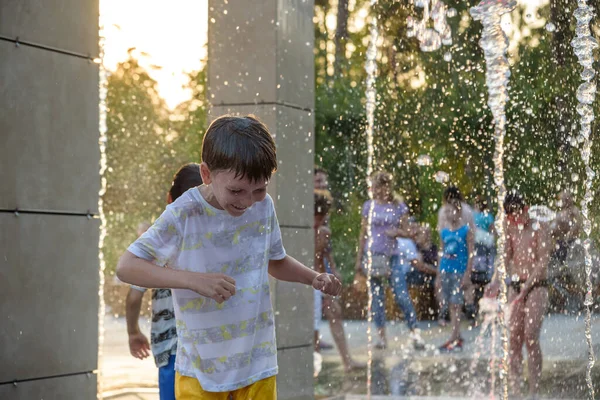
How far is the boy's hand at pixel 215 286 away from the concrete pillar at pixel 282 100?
105 inches

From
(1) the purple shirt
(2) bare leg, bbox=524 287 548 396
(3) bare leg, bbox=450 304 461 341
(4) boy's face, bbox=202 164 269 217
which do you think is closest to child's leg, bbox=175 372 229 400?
(4) boy's face, bbox=202 164 269 217

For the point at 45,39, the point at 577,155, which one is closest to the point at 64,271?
the point at 45,39

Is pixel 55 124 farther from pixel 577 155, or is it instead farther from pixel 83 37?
pixel 577 155

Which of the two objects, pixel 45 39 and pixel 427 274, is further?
pixel 427 274

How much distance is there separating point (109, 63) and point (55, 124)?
10.2 meters

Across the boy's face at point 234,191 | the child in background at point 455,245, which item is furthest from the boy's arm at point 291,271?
the child in background at point 455,245

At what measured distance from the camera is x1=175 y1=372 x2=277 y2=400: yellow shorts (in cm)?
322

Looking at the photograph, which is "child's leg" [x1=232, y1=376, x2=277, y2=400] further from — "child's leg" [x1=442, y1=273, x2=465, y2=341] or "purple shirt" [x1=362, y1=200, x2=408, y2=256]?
"child's leg" [x1=442, y1=273, x2=465, y2=341]

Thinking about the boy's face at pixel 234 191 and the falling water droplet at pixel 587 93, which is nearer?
the boy's face at pixel 234 191

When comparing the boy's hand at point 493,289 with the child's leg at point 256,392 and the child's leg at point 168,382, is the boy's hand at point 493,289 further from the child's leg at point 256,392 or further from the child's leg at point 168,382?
the child's leg at point 256,392

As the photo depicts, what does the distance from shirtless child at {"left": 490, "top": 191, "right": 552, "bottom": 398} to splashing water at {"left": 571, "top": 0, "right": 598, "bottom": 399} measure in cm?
64

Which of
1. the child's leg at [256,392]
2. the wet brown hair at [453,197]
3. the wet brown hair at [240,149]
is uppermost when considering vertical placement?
the wet brown hair at [453,197]

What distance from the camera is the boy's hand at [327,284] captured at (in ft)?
10.6

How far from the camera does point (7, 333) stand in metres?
4.78
